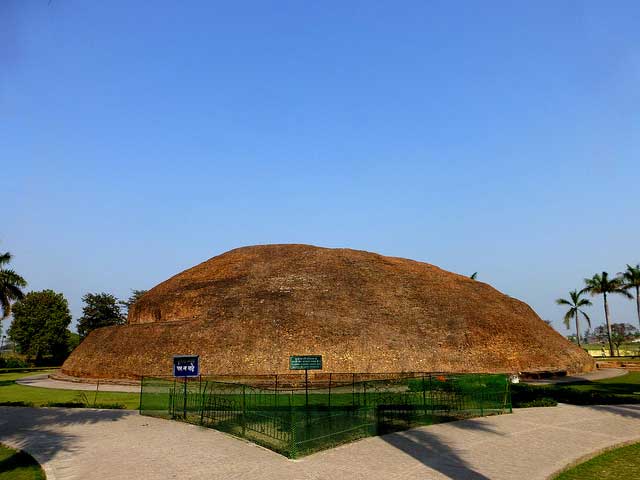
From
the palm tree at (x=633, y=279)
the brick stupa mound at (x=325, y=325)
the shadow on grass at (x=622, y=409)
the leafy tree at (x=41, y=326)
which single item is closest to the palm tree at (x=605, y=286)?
the palm tree at (x=633, y=279)

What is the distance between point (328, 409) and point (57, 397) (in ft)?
63.8

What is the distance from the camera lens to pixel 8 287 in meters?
57.1

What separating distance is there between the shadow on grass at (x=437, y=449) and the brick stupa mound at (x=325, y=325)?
21004mm

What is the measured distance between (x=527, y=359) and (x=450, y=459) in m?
34.4

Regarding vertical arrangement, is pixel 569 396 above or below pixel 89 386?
above

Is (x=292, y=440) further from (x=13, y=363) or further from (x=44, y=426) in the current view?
(x=13, y=363)

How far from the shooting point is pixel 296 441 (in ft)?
45.3

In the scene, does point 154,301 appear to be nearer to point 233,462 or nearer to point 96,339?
point 96,339

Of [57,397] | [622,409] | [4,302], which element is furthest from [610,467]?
[4,302]

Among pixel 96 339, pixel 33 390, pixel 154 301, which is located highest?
pixel 154 301

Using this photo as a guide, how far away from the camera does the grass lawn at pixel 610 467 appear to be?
11781 mm

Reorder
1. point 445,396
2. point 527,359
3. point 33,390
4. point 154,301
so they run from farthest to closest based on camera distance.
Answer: point 154,301 < point 527,359 < point 33,390 < point 445,396

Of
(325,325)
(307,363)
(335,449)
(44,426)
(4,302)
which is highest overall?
(4,302)

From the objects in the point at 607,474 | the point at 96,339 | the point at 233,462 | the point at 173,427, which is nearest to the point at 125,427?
the point at 173,427
